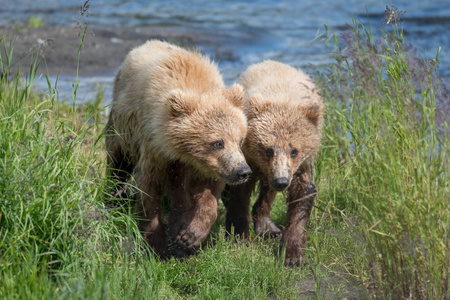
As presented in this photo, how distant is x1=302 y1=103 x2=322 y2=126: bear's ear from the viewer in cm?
604

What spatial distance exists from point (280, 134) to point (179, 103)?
3.11 ft

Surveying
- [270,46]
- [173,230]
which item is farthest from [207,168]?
[270,46]

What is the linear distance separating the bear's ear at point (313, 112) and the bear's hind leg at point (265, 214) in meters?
0.91

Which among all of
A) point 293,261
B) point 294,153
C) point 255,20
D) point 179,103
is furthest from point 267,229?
point 255,20

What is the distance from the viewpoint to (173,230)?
20.7 feet

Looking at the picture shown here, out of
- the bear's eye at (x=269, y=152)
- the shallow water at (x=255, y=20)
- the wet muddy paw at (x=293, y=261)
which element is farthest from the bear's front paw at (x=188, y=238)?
the shallow water at (x=255, y=20)

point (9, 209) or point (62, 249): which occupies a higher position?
point (9, 209)

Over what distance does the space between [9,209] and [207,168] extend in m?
1.83

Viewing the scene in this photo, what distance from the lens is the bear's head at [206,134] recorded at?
18.6 ft

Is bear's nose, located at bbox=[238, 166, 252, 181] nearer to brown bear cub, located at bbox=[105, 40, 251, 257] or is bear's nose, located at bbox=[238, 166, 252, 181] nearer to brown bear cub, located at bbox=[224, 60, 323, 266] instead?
brown bear cub, located at bbox=[105, 40, 251, 257]

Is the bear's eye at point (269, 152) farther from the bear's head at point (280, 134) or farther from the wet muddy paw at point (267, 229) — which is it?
the wet muddy paw at point (267, 229)

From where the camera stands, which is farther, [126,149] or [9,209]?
[126,149]

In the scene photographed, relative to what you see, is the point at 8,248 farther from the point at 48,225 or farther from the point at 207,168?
the point at 207,168

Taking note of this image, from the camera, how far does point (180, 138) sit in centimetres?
575
